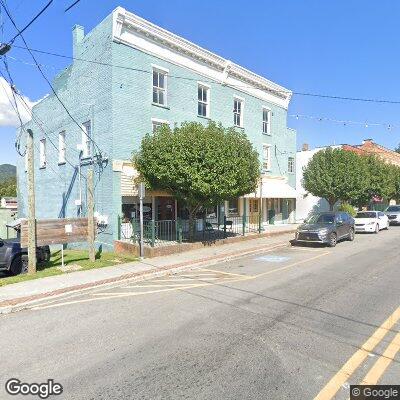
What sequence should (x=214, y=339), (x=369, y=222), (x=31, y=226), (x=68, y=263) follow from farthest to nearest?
(x=369, y=222) → (x=68, y=263) → (x=31, y=226) → (x=214, y=339)

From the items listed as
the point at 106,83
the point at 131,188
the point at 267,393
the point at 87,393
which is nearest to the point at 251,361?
the point at 267,393

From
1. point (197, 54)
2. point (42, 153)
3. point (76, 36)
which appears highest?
point (76, 36)

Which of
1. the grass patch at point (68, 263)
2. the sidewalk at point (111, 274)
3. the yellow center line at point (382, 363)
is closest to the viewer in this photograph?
the yellow center line at point (382, 363)

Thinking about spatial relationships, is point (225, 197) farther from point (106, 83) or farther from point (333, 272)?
point (106, 83)

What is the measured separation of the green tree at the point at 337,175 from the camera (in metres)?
27.2

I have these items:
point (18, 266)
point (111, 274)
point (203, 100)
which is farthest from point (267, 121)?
point (18, 266)

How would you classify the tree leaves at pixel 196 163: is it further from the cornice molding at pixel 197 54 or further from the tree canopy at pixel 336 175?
the tree canopy at pixel 336 175

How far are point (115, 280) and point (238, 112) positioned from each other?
16.6m

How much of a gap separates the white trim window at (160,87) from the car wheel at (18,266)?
10067mm

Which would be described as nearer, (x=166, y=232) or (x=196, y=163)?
(x=196, y=163)

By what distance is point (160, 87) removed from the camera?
18391mm

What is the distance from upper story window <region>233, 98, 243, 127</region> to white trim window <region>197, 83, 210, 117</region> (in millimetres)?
2837

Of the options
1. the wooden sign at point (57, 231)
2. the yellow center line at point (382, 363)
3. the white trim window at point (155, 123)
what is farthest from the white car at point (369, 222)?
the yellow center line at point (382, 363)

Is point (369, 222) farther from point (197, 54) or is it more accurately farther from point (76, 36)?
point (76, 36)
